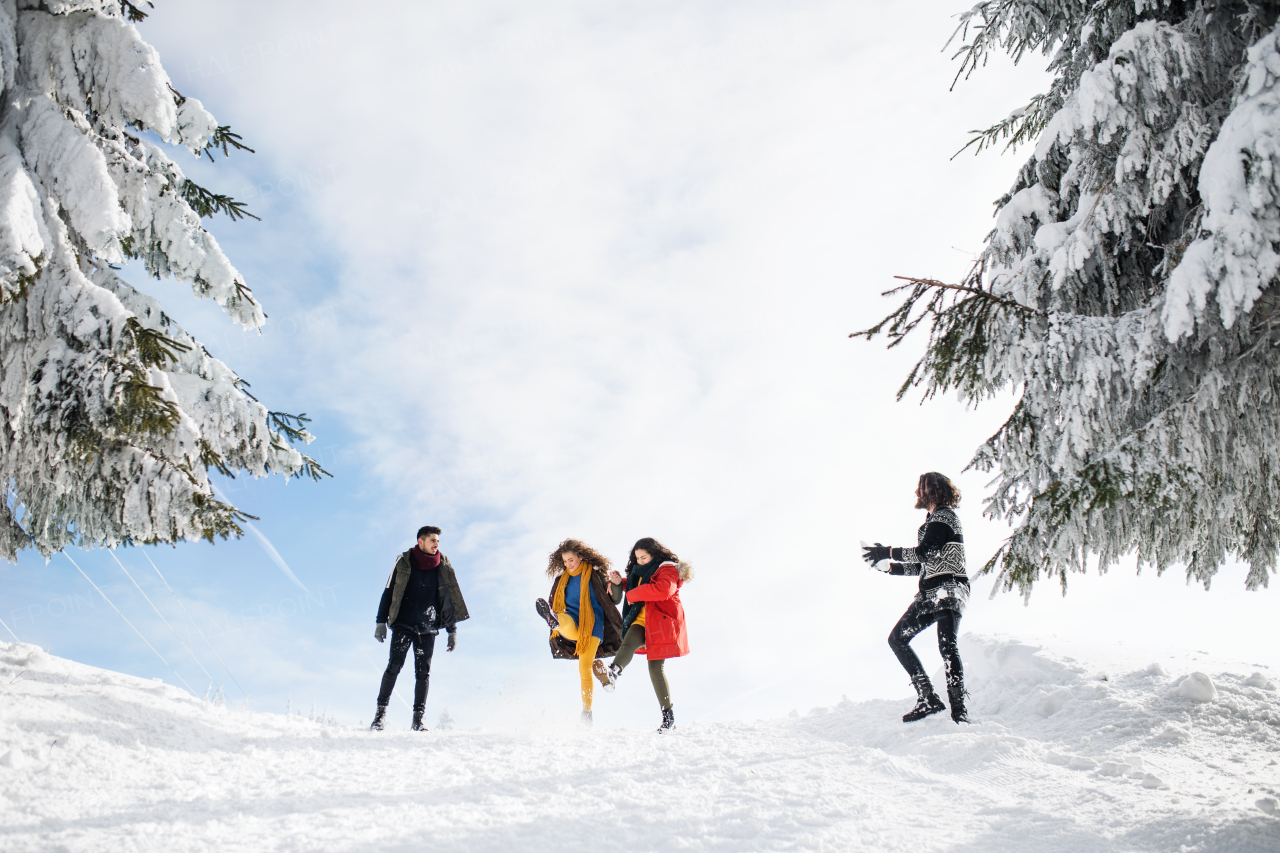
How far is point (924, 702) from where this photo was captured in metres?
6.30

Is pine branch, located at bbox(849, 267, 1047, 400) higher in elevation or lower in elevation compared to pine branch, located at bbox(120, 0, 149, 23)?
lower

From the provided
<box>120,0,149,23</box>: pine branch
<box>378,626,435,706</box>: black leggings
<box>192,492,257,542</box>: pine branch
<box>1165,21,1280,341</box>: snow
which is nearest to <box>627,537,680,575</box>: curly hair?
<box>378,626,435,706</box>: black leggings

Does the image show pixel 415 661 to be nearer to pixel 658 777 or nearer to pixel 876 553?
pixel 658 777

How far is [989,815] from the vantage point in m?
4.18

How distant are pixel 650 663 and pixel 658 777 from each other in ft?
8.66

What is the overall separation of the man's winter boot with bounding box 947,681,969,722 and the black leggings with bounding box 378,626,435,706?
5327 millimetres

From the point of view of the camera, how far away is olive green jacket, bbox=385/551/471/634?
25.7 ft

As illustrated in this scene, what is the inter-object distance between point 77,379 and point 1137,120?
26.4 feet

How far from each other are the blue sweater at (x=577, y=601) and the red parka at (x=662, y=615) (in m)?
0.76

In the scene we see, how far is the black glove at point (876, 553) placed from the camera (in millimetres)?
6483

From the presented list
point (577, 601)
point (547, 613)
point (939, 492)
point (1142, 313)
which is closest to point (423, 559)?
point (547, 613)

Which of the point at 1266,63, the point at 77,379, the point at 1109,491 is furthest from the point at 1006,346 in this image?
the point at 77,379

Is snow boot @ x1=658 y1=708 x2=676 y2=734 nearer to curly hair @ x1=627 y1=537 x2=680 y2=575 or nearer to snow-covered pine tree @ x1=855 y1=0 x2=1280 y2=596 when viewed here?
curly hair @ x1=627 y1=537 x2=680 y2=575

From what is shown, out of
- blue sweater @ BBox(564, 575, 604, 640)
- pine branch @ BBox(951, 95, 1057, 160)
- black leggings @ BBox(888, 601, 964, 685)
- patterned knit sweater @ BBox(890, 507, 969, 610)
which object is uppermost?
pine branch @ BBox(951, 95, 1057, 160)
